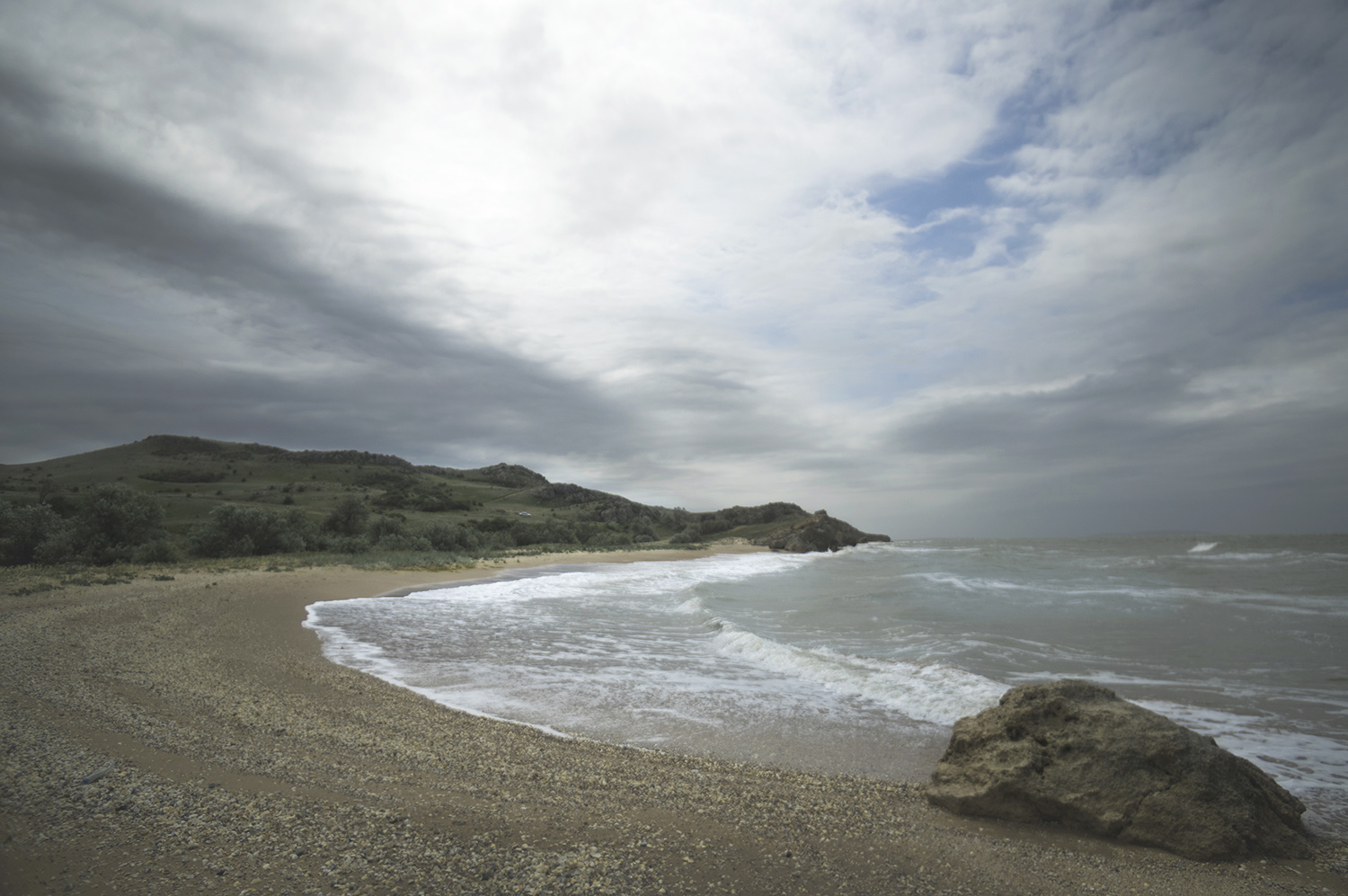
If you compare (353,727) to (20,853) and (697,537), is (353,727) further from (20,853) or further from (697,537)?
(697,537)

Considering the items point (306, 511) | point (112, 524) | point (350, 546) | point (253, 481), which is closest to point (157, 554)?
point (112, 524)

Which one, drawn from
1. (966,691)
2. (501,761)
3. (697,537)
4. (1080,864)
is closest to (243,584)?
(501,761)

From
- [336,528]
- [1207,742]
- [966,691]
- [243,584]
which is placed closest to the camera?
[1207,742]

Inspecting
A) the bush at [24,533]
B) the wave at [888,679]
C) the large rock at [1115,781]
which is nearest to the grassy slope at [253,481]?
the bush at [24,533]

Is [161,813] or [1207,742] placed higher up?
[1207,742]

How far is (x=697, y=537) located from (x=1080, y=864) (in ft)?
208

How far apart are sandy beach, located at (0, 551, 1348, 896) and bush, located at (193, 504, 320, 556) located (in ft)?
64.5

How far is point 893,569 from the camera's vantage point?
27.7 metres

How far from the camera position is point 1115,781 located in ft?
13.0

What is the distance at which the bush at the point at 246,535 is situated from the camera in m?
22.2

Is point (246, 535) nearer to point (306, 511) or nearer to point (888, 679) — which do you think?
point (306, 511)

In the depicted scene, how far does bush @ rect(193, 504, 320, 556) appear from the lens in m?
22.2

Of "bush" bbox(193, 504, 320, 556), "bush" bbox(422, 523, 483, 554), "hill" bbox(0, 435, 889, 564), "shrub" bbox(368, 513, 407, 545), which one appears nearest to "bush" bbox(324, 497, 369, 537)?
"hill" bbox(0, 435, 889, 564)

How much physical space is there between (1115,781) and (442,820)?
4.36 meters
